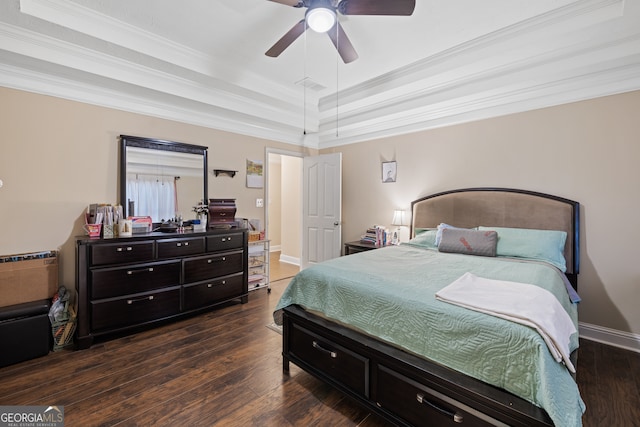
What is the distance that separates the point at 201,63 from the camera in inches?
112

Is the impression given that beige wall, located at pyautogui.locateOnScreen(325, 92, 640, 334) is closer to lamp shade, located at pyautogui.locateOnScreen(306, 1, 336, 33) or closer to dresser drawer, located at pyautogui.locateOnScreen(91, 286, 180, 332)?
lamp shade, located at pyautogui.locateOnScreen(306, 1, 336, 33)

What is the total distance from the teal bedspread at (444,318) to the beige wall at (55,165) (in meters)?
2.40

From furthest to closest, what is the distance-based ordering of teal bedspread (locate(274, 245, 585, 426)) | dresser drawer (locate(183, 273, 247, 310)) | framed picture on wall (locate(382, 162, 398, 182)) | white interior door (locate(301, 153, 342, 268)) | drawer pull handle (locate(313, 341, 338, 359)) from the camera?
1. white interior door (locate(301, 153, 342, 268))
2. framed picture on wall (locate(382, 162, 398, 182))
3. dresser drawer (locate(183, 273, 247, 310))
4. drawer pull handle (locate(313, 341, 338, 359))
5. teal bedspread (locate(274, 245, 585, 426))

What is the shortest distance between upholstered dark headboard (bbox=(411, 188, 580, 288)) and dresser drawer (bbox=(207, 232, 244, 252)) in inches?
94.3

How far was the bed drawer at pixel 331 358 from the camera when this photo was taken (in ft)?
5.58

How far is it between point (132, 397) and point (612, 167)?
176 inches

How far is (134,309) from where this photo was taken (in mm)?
2748

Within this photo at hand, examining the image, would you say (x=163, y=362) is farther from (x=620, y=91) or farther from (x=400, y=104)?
(x=620, y=91)

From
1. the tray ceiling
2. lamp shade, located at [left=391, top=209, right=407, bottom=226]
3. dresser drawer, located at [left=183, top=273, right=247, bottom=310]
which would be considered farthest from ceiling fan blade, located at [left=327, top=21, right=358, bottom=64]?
dresser drawer, located at [left=183, top=273, right=247, bottom=310]

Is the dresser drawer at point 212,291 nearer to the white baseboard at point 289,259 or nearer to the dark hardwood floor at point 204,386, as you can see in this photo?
the dark hardwood floor at point 204,386

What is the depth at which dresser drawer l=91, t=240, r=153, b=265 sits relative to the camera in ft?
8.40

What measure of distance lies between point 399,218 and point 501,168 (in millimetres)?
1362

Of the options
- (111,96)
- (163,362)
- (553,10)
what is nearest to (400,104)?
(553,10)
